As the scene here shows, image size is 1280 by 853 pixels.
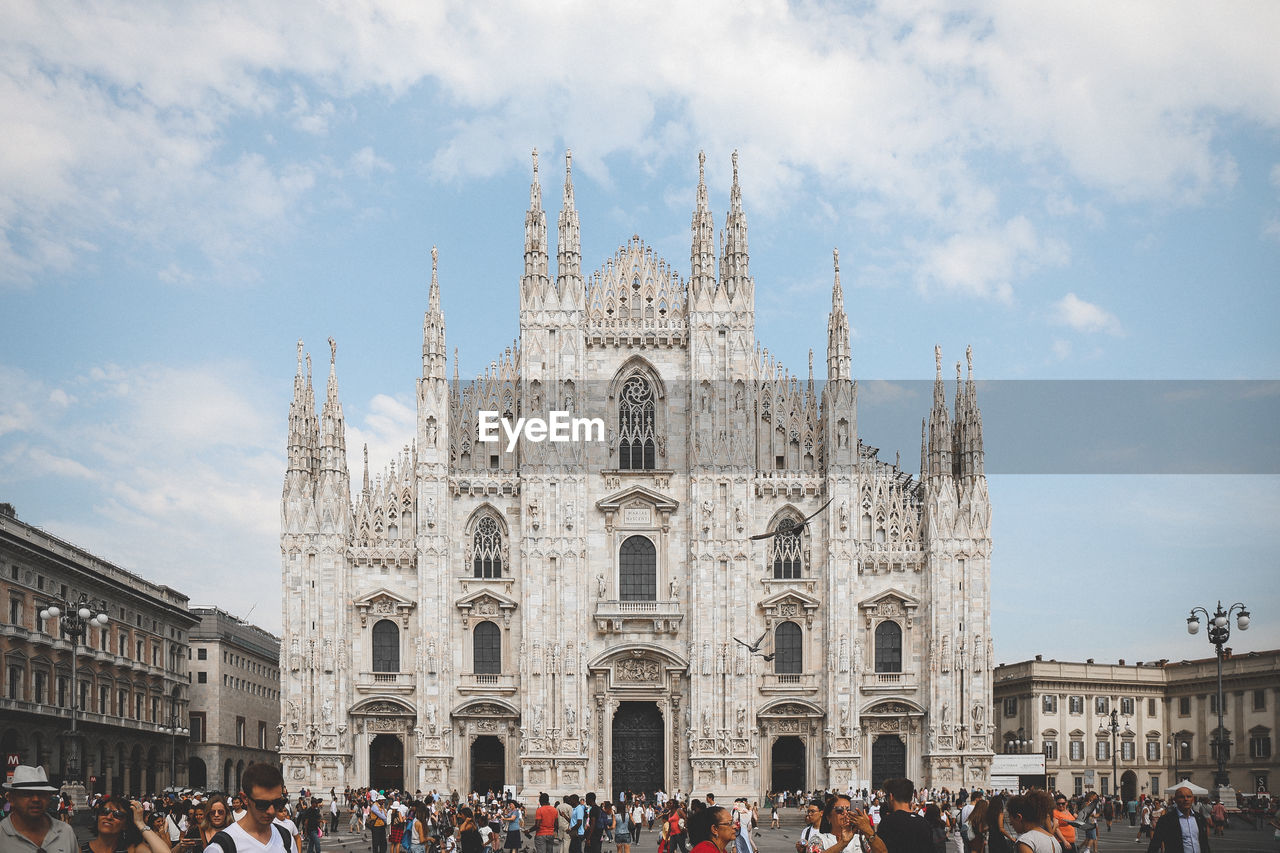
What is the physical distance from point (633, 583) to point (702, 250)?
12712mm

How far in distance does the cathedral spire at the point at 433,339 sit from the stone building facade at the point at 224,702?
31193mm

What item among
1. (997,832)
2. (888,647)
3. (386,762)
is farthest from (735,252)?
(997,832)

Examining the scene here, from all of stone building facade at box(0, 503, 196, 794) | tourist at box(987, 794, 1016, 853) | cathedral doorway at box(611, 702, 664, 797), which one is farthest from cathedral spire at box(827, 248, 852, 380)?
tourist at box(987, 794, 1016, 853)

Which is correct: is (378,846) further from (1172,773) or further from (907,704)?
(1172,773)

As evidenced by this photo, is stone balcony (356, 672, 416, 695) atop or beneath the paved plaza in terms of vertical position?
atop

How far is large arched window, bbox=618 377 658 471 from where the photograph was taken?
5547 cm

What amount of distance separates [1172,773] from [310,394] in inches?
2131

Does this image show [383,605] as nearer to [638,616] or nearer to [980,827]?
[638,616]

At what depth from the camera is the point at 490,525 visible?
54531 millimetres

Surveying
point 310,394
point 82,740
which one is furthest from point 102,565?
point 310,394

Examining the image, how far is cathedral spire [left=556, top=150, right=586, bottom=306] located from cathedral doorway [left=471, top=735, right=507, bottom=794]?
53.8ft

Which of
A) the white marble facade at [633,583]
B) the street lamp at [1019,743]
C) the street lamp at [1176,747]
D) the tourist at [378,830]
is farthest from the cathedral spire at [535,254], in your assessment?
the street lamp at [1176,747]

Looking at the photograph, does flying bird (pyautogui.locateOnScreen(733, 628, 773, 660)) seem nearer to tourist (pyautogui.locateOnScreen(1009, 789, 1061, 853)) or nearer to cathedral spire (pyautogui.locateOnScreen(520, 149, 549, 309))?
cathedral spire (pyautogui.locateOnScreen(520, 149, 549, 309))

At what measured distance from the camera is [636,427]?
5556 centimetres
